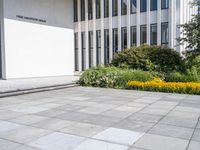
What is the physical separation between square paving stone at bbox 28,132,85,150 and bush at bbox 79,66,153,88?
8639 millimetres

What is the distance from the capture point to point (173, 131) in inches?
201

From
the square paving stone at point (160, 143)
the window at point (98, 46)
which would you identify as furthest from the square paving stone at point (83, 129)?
the window at point (98, 46)

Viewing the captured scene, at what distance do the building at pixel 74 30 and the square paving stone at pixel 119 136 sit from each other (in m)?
14.8

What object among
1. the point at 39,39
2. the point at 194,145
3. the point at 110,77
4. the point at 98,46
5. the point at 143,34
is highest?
the point at 143,34

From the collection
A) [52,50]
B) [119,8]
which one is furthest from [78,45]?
[119,8]

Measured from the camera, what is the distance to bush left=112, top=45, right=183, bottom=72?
15.6 metres

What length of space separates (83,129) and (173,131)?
193cm

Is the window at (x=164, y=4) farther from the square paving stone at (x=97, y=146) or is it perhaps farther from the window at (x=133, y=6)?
the square paving stone at (x=97, y=146)

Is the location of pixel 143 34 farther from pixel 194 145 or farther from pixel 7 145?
pixel 7 145

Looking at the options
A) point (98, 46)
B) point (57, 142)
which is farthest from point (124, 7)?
point (57, 142)

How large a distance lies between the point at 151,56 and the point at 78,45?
1014cm

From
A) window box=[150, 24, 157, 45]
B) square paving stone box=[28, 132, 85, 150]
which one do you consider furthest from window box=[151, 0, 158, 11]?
square paving stone box=[28, 132, 85, 150]

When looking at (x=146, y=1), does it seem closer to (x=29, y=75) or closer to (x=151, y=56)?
(x=151, y=56)

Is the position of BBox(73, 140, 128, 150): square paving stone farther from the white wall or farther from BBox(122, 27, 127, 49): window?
BBox(122, 27, 127, 49): window
